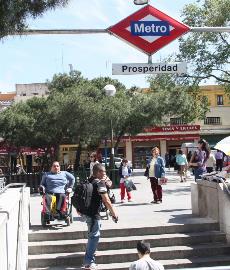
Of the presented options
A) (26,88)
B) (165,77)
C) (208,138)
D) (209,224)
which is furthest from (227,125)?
(209,224)

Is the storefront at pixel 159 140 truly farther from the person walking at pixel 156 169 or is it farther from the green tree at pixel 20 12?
the green tree at pixel 20 12

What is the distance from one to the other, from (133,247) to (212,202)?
81.3 inches

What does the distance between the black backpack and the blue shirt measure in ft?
8.34

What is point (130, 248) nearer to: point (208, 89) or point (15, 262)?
point (15, 262)

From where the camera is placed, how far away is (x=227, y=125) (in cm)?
5794

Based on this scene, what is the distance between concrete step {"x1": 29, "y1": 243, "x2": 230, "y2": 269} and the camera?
30.6 feet

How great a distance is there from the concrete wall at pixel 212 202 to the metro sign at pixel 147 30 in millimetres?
3467

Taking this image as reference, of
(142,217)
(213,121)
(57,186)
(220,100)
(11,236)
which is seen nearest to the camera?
(11,236)

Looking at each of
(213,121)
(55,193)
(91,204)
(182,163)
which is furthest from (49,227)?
(213,121)

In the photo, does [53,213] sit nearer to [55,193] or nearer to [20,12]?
[55,193]

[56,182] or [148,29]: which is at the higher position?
[148,29]

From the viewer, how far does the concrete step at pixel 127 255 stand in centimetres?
934

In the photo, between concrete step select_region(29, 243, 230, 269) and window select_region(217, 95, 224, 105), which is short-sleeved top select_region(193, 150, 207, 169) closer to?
concrete step select_region(29, 243, 230, 269)

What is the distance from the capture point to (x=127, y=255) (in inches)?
A: 372
